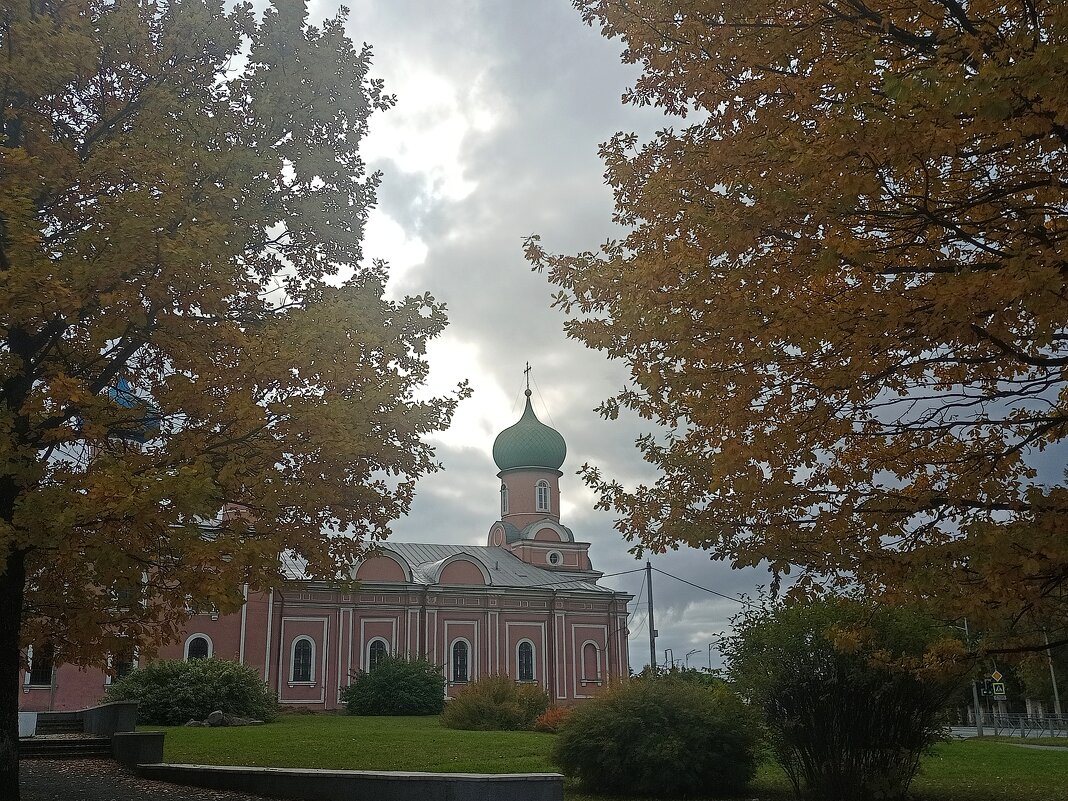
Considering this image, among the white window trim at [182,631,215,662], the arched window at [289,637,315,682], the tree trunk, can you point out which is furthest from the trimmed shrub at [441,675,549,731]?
the tree trunk

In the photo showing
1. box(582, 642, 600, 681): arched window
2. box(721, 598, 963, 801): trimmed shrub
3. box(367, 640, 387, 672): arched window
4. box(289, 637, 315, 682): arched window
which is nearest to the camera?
box(721, 598, 963, 801): trimmed shrub

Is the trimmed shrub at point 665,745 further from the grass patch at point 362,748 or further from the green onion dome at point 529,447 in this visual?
the green onion dome at point 529,447

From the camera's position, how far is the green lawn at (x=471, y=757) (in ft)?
42.5

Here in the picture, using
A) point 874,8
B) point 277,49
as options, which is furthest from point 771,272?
point 277,49

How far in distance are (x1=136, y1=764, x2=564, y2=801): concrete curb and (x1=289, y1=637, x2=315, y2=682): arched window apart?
79.9 ft

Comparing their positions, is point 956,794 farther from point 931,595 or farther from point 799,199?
point 799,199

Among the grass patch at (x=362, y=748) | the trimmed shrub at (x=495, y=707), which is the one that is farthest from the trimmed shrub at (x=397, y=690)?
the grass patch at (x=362, y=748)

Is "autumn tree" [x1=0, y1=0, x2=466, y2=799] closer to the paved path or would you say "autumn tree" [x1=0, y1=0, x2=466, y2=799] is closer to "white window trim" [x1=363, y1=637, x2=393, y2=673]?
the paved path

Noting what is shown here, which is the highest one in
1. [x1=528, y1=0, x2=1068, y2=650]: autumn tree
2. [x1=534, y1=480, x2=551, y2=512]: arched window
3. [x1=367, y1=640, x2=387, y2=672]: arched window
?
[x1=534, y1=480, x2=551, y2=512]: arched window

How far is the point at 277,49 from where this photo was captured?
1093cm

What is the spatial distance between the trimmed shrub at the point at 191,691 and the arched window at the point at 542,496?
22.9 m

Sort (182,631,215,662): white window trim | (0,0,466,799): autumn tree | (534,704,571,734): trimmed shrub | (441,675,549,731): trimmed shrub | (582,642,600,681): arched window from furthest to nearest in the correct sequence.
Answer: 1. (582,642,600,681): arched window
2. (182,631,215,662): white window trim
3. (441,675,549,731): trimmed shrub
4. (534,704,571,734): trimmed shrub
5. (0,0,466,799): autumn tree

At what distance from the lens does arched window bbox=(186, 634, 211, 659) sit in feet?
108

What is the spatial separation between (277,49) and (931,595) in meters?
9.80
